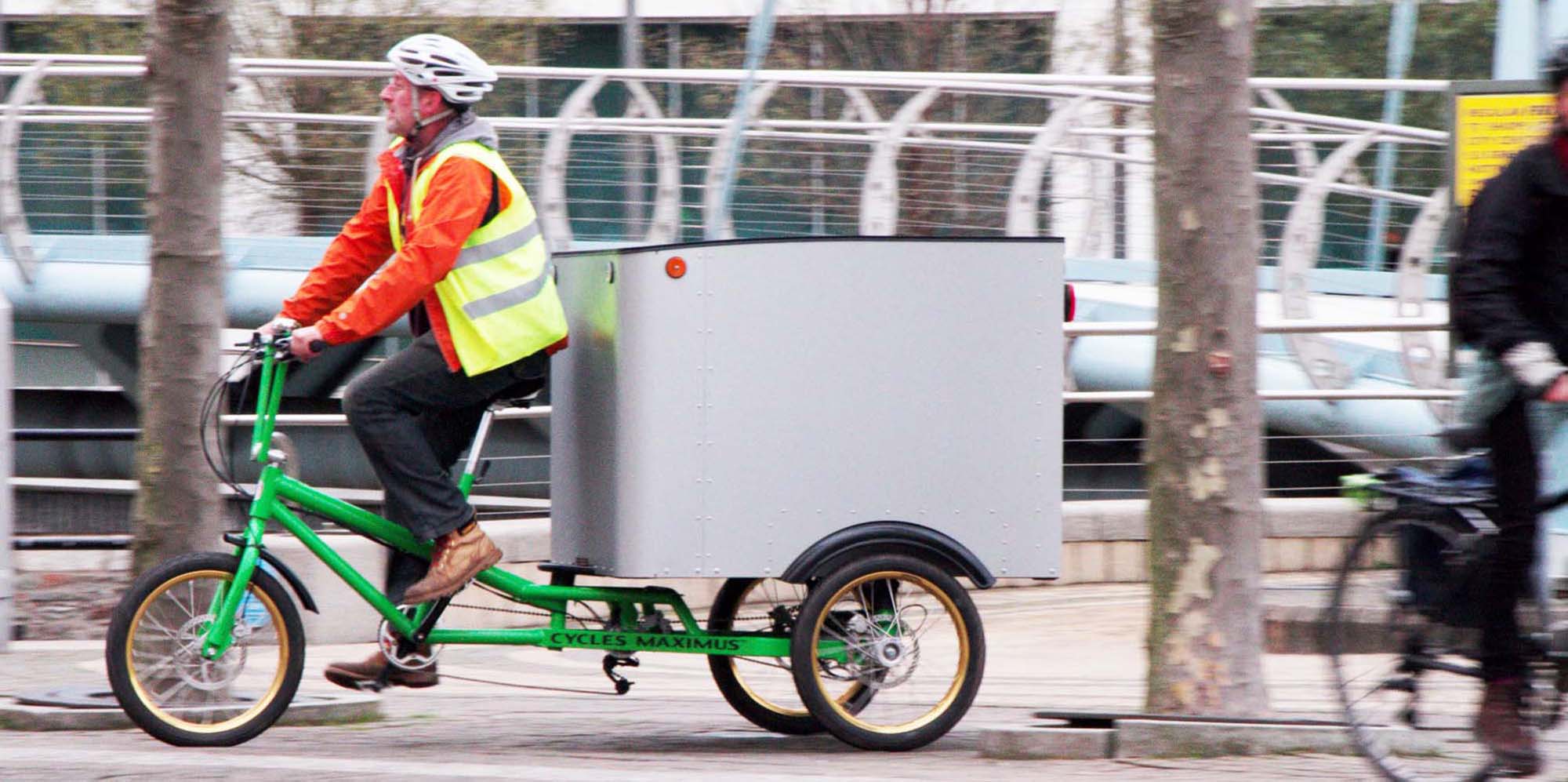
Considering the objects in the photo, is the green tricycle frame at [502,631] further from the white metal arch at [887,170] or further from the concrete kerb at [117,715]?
the white metal arch at [887,170]

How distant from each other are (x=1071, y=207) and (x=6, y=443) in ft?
18.6

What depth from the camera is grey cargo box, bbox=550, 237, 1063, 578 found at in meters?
5.91

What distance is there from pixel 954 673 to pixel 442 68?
2.29 metres

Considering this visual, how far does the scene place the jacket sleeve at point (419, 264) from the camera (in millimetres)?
5762

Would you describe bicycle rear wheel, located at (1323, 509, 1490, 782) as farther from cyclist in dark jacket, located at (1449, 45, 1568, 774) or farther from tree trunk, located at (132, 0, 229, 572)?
tree trunk, located at (132, 0, 229, 572)

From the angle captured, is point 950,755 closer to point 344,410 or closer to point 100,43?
point 344,410

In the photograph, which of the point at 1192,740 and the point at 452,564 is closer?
the point at 1192,740

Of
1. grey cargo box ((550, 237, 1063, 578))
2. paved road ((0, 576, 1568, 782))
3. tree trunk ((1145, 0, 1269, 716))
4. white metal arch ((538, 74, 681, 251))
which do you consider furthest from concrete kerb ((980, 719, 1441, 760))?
white metal arch ((538, 74, 681, 251))

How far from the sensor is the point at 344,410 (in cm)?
592

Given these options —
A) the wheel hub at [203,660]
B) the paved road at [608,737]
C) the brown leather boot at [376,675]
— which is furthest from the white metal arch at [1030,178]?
the wheel hub at [203,660]

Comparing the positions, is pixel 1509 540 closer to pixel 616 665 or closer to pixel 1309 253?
pixel 616 665

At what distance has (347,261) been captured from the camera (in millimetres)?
6262

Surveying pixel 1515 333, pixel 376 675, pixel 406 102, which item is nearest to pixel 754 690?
pixel 376 675

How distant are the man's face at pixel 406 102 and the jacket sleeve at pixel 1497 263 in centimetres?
287
